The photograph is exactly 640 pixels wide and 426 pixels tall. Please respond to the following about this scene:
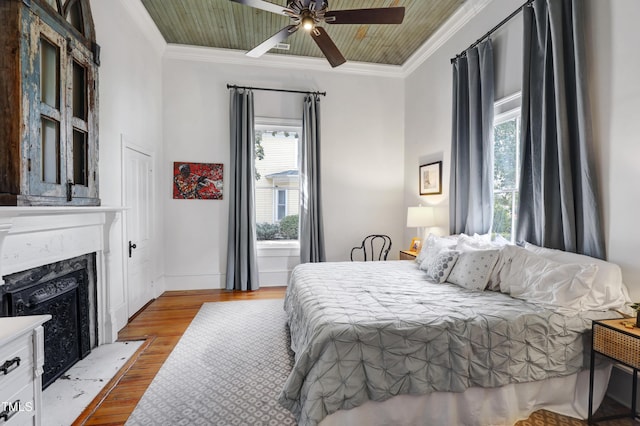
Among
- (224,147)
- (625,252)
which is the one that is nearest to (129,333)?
(224,147)

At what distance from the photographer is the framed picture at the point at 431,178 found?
4105 mm

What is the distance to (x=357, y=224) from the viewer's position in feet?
16.5

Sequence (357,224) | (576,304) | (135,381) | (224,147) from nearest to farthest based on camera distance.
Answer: (576,304), (135,381), (224,147), (357,224)

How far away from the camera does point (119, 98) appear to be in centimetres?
320

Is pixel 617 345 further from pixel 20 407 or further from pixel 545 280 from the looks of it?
pixel 20 407

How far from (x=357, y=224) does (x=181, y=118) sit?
3098mm

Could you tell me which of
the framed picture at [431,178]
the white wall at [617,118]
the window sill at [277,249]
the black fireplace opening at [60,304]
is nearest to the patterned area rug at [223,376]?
the black fireplace opening at [60,304]

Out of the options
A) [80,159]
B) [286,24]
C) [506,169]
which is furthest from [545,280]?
[286,24]

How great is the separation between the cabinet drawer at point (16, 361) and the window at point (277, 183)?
3.70 meters

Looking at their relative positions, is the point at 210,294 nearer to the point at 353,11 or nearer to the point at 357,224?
the point at 357,224

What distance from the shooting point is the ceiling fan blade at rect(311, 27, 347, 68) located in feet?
8.93

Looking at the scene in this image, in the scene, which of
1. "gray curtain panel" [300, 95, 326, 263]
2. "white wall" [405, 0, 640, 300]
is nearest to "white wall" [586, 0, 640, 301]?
"white wall" [405, 0, 640, 300]

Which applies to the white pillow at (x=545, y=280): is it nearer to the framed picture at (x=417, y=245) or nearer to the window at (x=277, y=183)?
the framed picture at (x=417, y=245)

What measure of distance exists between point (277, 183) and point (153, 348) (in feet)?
9.36
